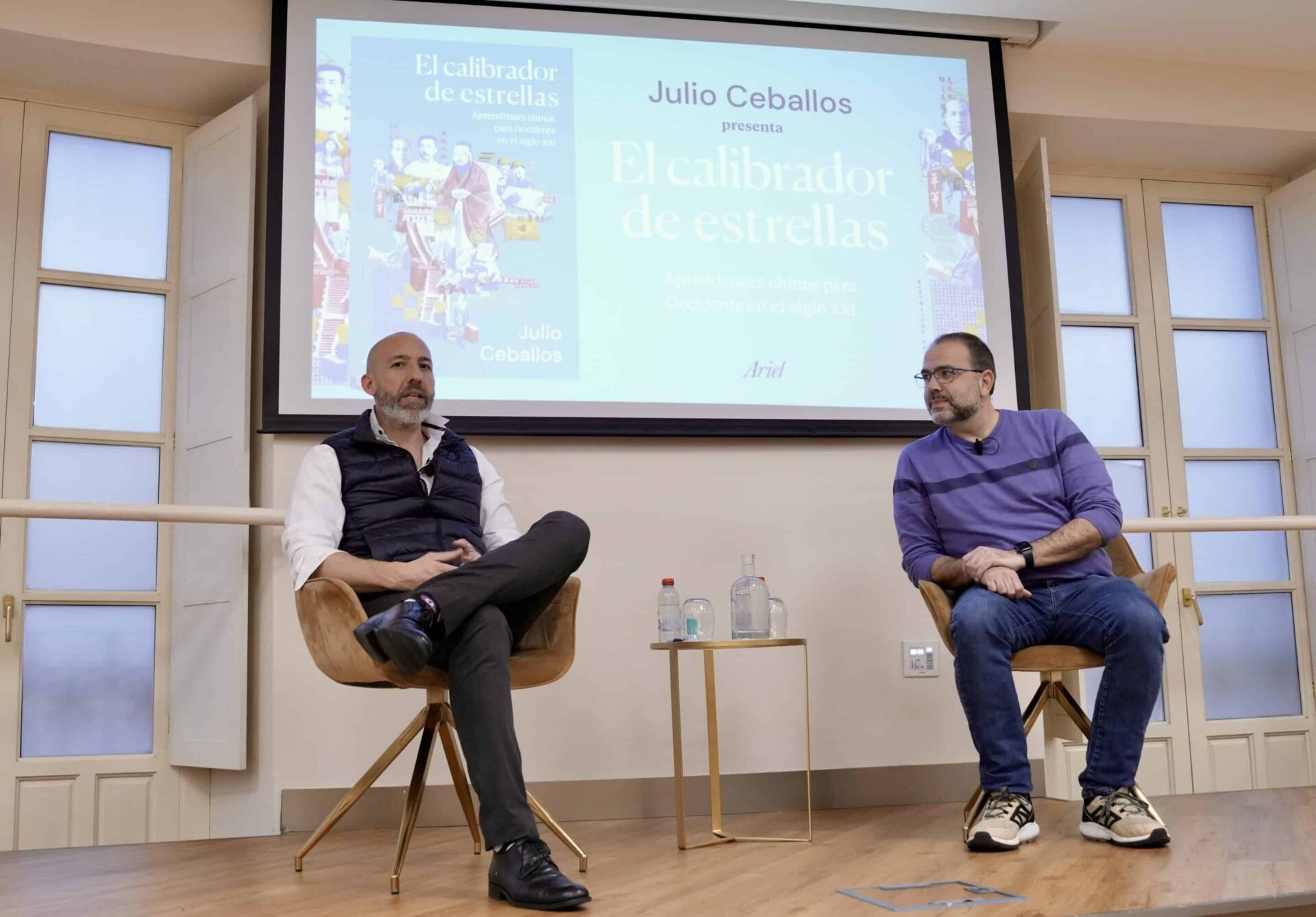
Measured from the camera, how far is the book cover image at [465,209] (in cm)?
332

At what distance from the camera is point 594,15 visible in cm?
363

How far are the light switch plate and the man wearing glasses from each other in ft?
2.37

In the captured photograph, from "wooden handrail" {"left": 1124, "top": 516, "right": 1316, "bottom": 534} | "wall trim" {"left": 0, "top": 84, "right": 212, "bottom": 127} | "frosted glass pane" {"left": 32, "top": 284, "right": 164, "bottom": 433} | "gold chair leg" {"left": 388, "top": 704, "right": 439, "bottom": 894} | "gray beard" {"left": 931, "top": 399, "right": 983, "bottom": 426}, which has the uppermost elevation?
"wall trim" {"left": 0, "top": 84, "right": 212, "bottom": 127}

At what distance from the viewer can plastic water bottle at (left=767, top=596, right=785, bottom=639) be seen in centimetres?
305

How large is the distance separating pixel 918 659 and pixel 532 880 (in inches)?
72.5

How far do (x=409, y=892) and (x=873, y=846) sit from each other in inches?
40.3

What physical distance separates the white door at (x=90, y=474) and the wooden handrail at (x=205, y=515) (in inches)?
20.1

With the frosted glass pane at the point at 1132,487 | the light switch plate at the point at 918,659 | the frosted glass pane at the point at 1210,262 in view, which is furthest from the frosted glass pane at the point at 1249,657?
the light switch plate at the point at 918,659

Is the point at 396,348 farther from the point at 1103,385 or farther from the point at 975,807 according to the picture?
the point at 1103,385

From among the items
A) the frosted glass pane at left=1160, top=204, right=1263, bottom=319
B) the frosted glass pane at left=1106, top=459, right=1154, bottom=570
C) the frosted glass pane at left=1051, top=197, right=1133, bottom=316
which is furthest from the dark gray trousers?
the frosted glass pane at left=1160, top=204, right=1263, bottom=319

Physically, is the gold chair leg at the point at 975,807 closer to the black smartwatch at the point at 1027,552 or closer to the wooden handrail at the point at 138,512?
the black smartwatch at the point at 1027,552

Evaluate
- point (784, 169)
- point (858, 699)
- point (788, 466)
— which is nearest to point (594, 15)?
point (784, 169)

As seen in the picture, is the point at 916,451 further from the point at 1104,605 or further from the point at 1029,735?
the point at 1029,735

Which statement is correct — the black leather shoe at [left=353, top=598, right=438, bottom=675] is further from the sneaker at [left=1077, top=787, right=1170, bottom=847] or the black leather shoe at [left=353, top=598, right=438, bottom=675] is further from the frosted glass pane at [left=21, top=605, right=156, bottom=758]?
the frosted glass pane at [left=21, top=605, right=156, bottom=758]
